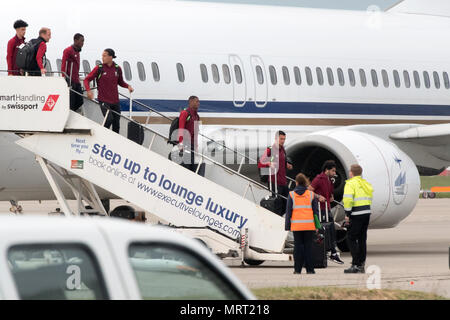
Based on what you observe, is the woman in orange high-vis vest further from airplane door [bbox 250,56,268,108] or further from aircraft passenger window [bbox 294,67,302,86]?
aircraft passenger window [bbox 294,67,302,86]

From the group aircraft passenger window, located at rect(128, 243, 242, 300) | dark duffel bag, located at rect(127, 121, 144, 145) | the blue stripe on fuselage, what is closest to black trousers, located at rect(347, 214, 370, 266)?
dark duffel bag, located at rect(127, 121, 144, 145)

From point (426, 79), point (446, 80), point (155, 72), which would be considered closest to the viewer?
point (155, 72)

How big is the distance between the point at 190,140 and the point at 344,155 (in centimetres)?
314

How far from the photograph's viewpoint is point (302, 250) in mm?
15898

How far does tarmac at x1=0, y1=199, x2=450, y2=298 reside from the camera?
14148 millimetres

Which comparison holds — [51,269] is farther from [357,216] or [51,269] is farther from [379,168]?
[379,168]

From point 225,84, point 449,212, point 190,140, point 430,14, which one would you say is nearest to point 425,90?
point 430,14

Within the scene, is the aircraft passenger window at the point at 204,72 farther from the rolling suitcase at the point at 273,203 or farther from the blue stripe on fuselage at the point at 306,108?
the rolling suitcase at the point at 273,203

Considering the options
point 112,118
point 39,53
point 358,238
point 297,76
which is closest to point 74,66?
point 39,53

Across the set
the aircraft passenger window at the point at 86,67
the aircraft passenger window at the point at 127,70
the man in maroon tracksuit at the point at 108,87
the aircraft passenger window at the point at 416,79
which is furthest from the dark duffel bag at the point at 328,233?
the aircraft passenger window at the point at 416,79

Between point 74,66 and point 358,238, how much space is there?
502 cm

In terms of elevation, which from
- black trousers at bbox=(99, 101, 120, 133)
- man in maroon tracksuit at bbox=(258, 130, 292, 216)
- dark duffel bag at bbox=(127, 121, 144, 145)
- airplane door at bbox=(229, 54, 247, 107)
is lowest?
man in maroon tracksuit at bbox=(258, 130, 292, 216)

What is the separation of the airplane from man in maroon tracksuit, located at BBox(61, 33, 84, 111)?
3.45 feet
